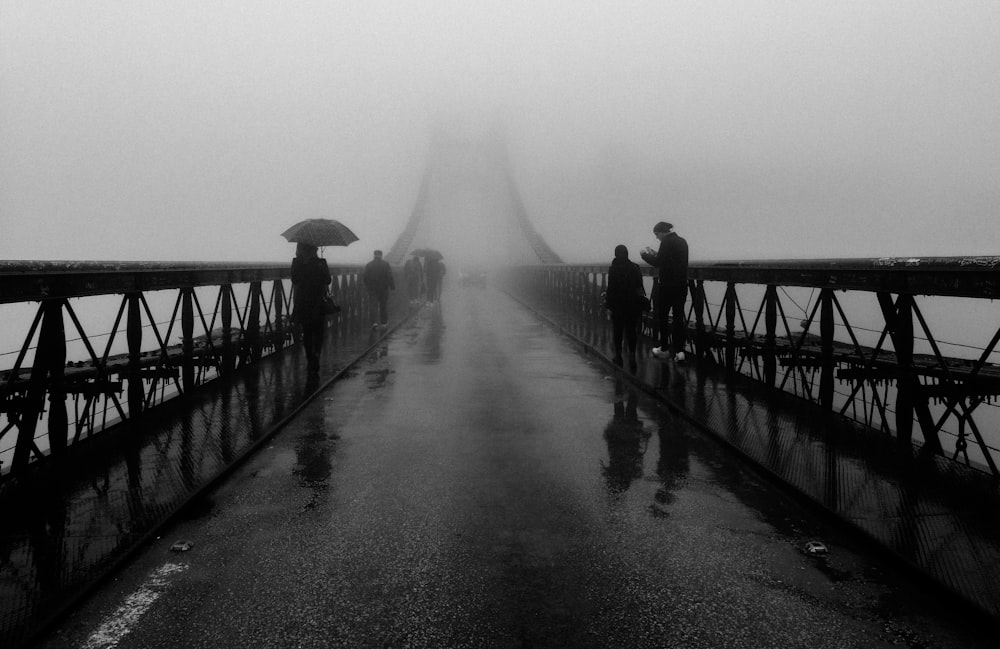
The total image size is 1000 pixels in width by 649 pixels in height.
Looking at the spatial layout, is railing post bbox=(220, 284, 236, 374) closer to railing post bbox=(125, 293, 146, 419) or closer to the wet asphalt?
railing post bbox=(125, 293, 146, 419)

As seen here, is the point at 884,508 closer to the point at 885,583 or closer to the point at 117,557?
the point at 885,583

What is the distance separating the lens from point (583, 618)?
3.17 m

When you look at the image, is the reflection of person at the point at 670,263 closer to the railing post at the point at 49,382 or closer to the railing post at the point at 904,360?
the railing post at the point at 904,360

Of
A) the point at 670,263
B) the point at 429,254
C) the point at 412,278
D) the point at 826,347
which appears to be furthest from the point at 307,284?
the point at 429,254

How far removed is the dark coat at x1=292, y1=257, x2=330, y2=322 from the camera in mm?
10414

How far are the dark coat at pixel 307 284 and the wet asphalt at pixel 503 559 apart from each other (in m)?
3.87

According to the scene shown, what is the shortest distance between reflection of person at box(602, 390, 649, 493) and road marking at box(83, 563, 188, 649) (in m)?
2.92

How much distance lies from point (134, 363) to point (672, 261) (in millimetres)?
7534

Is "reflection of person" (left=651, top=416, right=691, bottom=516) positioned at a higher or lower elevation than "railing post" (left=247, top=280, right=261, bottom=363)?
lower

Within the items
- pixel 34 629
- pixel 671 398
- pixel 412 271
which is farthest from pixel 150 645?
pixel 412 271

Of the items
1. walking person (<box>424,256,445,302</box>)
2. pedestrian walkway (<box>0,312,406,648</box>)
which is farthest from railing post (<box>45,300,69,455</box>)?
walking person (<box>424,256,445,302</box>)

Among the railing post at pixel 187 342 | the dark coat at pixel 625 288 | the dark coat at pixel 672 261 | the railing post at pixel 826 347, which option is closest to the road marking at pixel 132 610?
the railing post at pixel 187 342

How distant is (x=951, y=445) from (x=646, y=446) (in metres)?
41.3

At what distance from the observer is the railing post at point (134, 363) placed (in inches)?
278
